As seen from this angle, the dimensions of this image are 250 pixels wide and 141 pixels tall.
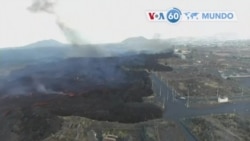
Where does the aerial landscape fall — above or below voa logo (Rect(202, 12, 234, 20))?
below

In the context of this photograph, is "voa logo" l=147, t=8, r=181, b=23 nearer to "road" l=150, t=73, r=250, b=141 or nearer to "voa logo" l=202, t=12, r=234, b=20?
"voa logo" l=202, t=12, r=234, b=20

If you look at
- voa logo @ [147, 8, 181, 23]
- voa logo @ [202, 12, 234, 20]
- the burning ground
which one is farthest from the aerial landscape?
Result: voa logo @ [202, 12, 234, 20]

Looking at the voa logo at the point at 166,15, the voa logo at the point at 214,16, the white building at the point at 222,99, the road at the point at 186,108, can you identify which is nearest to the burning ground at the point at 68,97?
the road at the point at 186,108

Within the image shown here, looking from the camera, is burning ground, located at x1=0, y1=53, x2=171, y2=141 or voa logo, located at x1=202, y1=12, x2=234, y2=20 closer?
burning ground, located at x1=0, y1=53, x2=171, y2=141

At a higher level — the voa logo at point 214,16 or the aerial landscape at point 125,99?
the voa logo at point 214,16

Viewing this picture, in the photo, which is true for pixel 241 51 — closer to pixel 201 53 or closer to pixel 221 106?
pixel 201 53

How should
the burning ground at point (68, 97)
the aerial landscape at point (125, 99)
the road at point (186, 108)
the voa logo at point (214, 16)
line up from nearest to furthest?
the aerial landscape at point (125, 99), the burning ground at point (68, 97), the road at point (186, 108), the voa logo at point (214, 16)

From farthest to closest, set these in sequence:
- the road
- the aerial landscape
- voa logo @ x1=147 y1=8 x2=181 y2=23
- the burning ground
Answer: voa logo @ x1=147 y1=8 x2=181 y2=23, the road, the burning ground, the aerial landscape

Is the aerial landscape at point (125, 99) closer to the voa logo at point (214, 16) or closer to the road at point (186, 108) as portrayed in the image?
the road at point (186, 108)
